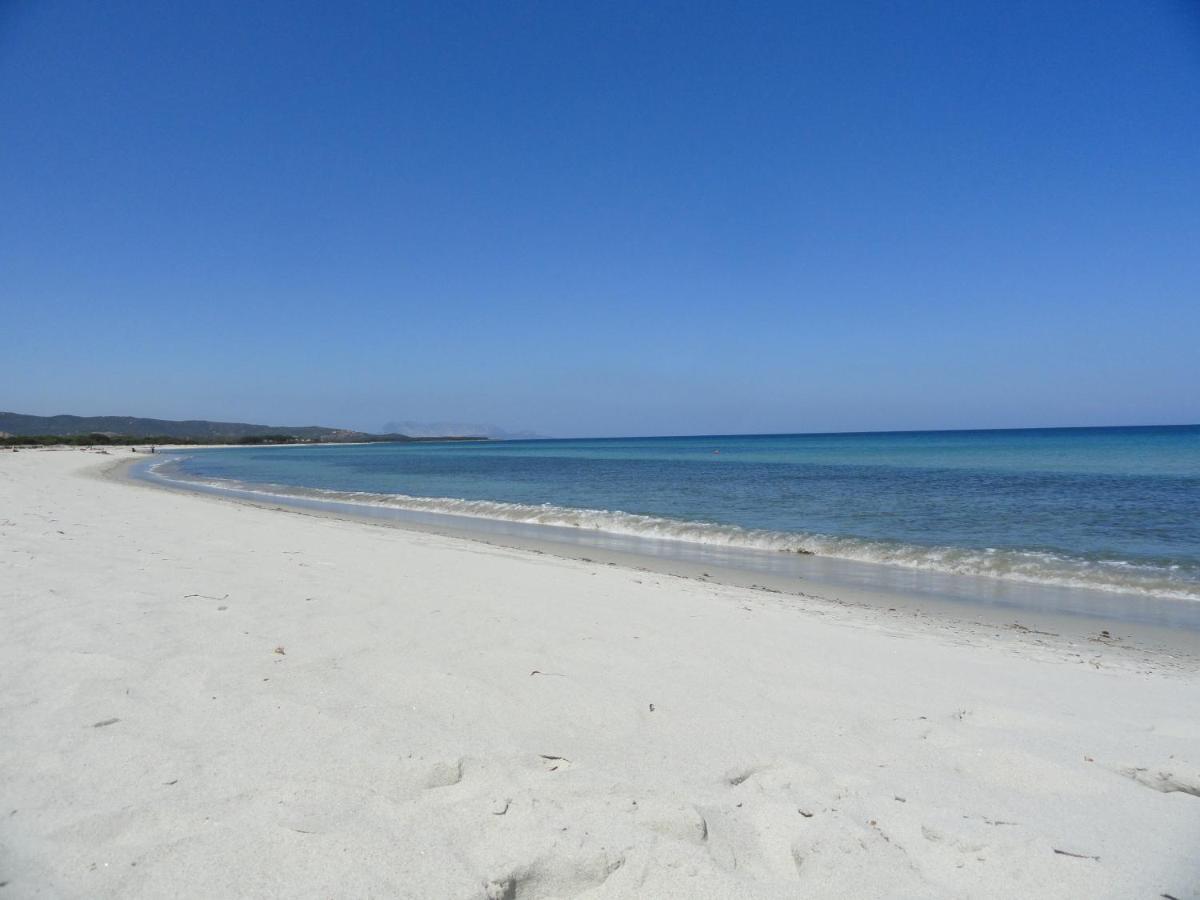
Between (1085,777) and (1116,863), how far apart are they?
81 cm

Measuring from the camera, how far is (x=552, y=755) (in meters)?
3.13

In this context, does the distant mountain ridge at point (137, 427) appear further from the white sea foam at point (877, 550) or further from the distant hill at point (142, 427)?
the white sea foam at point (877, 550)

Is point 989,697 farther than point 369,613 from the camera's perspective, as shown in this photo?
No

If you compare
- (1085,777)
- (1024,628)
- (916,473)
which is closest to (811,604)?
(1024,628)

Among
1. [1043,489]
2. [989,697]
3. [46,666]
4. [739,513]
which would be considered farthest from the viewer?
[1043,489]

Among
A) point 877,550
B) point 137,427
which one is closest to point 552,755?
point 877,550

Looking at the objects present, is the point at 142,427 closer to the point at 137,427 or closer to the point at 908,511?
the point at 137,427

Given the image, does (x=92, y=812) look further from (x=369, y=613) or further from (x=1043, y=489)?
(x=1043, y=489)

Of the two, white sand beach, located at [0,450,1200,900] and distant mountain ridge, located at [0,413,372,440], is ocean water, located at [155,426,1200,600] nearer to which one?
white sand beach, located at [0,450,1200,900]

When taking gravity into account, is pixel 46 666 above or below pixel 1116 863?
above

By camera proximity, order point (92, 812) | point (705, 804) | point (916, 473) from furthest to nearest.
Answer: point (916, 473) < point (705, 804) < point (92, 812)

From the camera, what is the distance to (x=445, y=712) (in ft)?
11.6

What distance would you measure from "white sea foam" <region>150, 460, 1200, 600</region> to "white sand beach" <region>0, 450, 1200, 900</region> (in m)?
4.09

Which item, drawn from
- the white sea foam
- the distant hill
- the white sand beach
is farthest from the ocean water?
the distant hill
